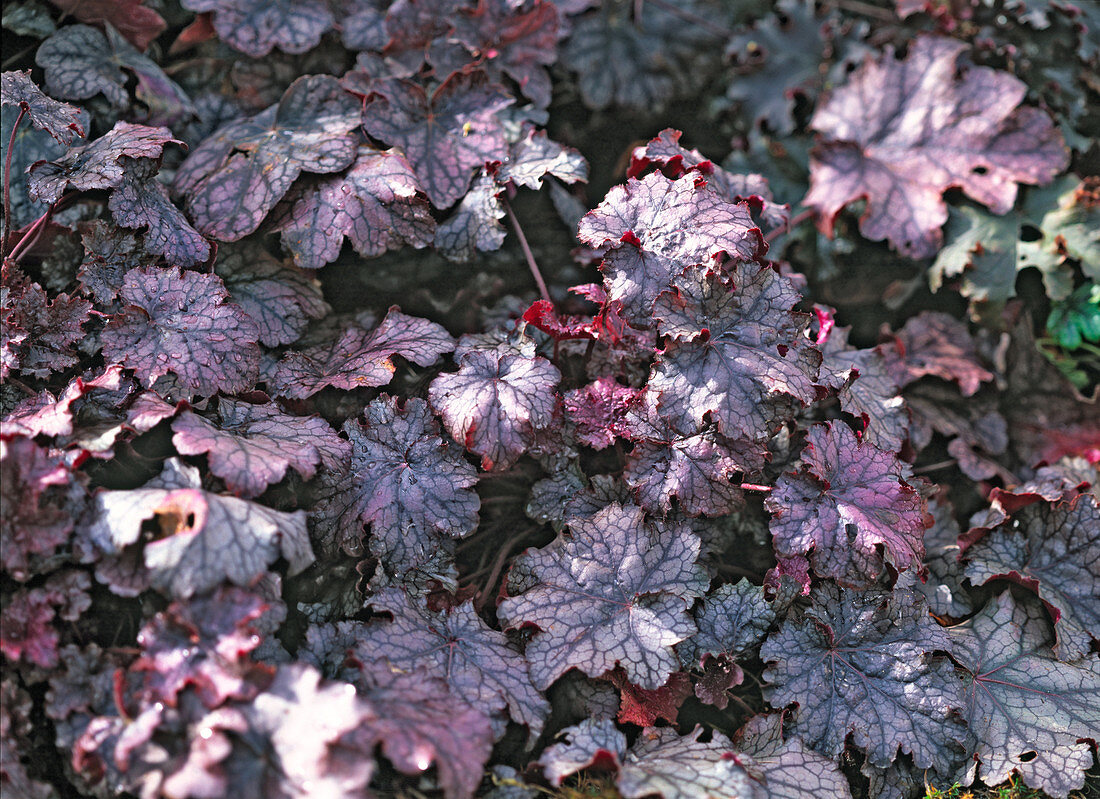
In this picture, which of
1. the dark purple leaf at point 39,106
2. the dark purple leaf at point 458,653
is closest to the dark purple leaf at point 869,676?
the dark purple leaf at point 458,653

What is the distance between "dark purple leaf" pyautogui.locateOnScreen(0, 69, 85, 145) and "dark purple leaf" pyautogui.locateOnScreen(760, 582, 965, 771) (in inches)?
82.0

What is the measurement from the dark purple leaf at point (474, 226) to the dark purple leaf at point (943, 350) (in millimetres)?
1332

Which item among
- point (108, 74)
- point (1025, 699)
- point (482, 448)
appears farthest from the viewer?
point (108, 74)

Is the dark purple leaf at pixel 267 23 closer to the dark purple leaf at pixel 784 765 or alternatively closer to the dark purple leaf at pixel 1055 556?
the dark purple leaf at pixel 784 765

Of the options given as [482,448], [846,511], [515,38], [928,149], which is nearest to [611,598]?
[482,448]

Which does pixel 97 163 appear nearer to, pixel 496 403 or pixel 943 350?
pixel 496 403

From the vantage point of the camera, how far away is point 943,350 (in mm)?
2646

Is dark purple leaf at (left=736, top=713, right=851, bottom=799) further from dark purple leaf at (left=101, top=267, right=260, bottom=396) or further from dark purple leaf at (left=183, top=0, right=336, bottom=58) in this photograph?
dark purple leaf at (left=183, top=0, right=336, bottom=58)

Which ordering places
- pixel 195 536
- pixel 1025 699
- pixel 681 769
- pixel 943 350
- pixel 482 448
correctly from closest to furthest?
A: 1. pixel 195 536
2. pixel 681 769
3. pixel 482 448
4. pixel 1025 699
5. pixel 943 350

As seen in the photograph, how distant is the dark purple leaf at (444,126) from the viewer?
2.21 m

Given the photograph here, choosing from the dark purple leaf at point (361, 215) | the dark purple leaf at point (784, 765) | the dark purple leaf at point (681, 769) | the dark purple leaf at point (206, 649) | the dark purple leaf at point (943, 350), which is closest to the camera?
the dark purple leaf at point (206, 649)

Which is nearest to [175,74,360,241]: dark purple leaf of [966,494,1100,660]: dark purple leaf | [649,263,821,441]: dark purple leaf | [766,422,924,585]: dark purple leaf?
[649,263,821,441]: dark purple leaf

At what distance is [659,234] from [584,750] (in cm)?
115

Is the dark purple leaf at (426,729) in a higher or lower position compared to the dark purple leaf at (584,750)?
higher
